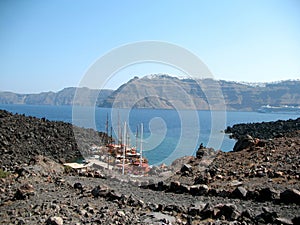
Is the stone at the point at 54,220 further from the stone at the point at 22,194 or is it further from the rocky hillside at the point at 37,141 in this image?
the rocky hillside at the point at 37,141

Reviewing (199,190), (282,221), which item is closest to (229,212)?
(282,221)

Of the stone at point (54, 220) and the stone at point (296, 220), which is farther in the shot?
the stone at point (54, 220)

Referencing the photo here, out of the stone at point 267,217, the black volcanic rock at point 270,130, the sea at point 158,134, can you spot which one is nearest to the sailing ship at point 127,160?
the sea at point 158,134

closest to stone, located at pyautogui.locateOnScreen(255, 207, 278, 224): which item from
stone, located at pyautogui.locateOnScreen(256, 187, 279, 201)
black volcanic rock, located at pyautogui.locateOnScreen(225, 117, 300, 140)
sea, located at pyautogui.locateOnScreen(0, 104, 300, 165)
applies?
stone, located at pyautogui.locateOnScreen(256, 187, 279, 201)

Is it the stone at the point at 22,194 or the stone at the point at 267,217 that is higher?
the stone at the point at 267,217

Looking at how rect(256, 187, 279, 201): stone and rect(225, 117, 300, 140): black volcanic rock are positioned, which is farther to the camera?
rect(225, 117, 300, 140): black volcanic rock

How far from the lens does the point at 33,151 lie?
2633 centimetres

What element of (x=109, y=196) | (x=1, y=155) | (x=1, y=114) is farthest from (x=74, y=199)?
(x=1, y=114)

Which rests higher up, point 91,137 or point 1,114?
point 1,114

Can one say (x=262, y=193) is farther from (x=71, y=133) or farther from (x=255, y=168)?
(x=71, y=133)

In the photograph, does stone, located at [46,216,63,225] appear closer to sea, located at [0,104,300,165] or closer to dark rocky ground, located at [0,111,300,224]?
dark rocky ground, located at [0,111,300,224]

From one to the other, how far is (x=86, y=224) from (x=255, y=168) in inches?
306

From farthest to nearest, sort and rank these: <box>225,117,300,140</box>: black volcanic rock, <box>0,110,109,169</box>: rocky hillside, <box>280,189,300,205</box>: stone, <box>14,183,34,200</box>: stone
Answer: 1. <box>225,117,300,140</box>: black volcanic rock
2. <box>0,110,109,169</box>: rocky hillside
3. <box>14,183,34,200</box>: stone
4. <box>280,189,300,205</box>: stone

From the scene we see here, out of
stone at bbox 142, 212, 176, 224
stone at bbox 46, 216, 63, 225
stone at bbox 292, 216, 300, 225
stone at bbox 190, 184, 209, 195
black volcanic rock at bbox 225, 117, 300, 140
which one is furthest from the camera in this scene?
black volcanic rock at bbox 225, 117, 300, 140
